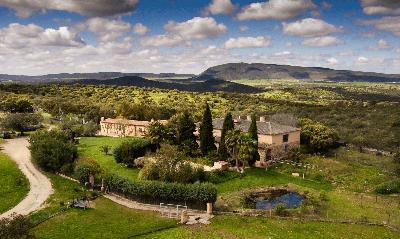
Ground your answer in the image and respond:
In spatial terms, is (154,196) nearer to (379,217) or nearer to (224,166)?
(224,166)

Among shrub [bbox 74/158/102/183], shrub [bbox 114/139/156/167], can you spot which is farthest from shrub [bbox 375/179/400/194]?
shrub [bbox 74/158/102/183]

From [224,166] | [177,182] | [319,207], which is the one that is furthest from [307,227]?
[224,166]

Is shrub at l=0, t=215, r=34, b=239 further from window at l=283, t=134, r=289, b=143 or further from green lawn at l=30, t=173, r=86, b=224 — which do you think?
window at l=283, t=134, r=289, b=143

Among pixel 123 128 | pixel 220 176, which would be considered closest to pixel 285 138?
pixel 220 176

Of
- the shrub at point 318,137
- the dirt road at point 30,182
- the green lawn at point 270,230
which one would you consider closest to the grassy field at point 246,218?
the green lawn at point 270,230

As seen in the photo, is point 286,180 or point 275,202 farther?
point 286,180

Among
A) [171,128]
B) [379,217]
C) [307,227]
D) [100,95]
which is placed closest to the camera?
[307,227]

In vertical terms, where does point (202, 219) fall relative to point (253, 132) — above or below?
below

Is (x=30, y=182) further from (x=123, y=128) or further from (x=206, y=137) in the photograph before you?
(x=123, y=128)
